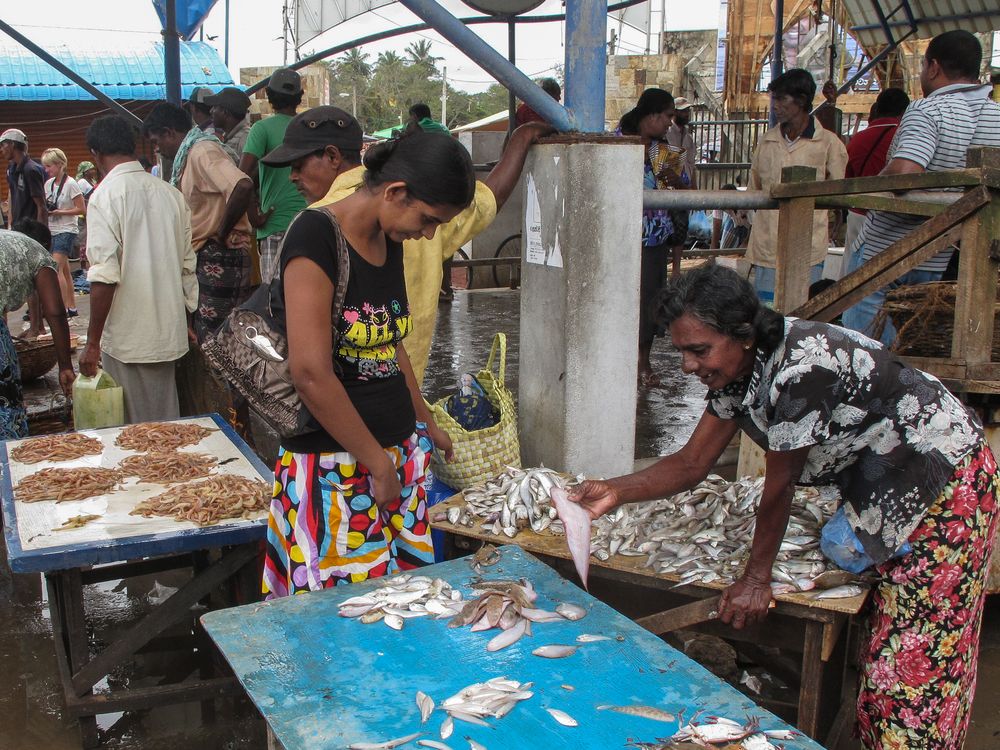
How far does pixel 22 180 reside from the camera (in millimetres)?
10648

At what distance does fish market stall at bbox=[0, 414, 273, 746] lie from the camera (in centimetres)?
318

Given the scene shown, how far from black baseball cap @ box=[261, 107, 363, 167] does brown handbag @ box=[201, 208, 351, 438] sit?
1.01 metres

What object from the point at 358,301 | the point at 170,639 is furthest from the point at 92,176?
the point at 358,301

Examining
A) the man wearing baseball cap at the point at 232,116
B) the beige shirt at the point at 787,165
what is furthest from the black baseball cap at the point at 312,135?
the beige shirt at the point at 787,165

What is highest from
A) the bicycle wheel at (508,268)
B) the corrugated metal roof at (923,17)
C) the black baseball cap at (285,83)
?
the corrugated metal roof at (923,17)

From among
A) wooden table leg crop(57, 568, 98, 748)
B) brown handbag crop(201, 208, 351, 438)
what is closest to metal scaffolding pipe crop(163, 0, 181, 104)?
wooden table leg crop(57, 568, 98, 748)

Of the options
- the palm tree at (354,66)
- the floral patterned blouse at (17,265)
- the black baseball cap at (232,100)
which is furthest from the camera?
the palm tree at (354,66)

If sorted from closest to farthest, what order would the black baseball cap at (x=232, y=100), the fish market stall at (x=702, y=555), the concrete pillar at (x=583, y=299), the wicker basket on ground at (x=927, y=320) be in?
the fish market stall at (x=702, y=555), the wicker basket on ground at (x=927, y=320), the concrete pillar at (x=583, y=299), the black baseball cap at (x=232, y=100)

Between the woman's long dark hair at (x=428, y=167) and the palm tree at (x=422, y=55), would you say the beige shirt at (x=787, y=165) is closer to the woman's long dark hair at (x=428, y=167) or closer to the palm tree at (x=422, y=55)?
the woman's long dark hair at (x=428, y=167)

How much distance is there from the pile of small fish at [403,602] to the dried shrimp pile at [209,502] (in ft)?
3.07

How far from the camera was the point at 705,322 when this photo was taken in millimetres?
2512

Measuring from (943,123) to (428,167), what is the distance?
3076mm

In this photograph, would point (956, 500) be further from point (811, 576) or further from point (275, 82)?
point (275, 82)

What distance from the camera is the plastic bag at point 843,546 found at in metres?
2.83
